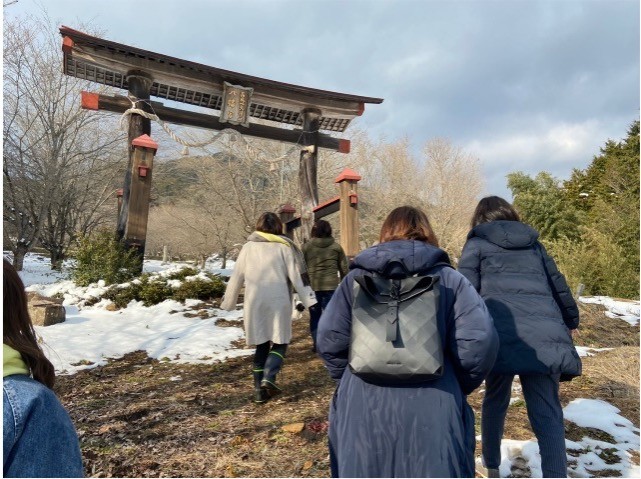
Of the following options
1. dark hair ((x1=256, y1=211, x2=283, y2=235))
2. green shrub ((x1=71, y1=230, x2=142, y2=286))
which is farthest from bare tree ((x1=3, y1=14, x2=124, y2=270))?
dark hair ((x1=256, y1=211, x2=283, y2=235))

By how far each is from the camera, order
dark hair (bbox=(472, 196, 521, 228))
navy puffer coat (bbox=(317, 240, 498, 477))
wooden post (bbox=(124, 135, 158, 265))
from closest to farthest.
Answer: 1. navy puffer coat (bbox=(317, 240, 498, 477))
2. dark hair (bbox=(472, 196, 521, 228))
3. wooden post (bbox=(124, 135, 158, 265))

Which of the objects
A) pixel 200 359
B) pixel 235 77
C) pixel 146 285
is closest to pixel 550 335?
pixel 200 359

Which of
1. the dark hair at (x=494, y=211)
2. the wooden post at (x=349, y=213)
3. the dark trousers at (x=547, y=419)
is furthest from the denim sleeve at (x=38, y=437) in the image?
the wooden post at (x=349, y=213)

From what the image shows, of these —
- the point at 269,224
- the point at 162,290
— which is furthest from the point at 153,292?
the point at 269,224

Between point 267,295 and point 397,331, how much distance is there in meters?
2.60

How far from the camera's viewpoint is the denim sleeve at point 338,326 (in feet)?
5.95

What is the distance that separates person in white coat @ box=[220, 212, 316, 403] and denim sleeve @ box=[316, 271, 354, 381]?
7.33 feet

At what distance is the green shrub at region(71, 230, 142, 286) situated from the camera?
8.32 m

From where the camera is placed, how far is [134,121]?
8797 millimetres

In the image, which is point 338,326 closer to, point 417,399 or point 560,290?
point 417,399

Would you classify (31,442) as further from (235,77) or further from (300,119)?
(300,119)

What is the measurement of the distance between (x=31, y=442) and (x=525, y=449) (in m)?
3.20

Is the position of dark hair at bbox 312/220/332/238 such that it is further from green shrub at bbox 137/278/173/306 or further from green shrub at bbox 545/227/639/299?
green shrub at bbox 545/227/639/299

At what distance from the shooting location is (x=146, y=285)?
809 centimetres
